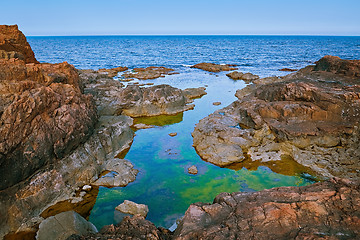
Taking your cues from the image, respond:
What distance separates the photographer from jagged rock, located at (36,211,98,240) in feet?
32.7

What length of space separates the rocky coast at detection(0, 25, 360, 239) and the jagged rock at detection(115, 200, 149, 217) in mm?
610

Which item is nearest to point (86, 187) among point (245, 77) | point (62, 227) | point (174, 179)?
point (62, 227)

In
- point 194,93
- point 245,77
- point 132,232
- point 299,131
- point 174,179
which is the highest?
point 299,131

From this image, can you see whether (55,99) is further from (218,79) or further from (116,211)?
(218,79)

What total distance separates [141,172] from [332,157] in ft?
41.9

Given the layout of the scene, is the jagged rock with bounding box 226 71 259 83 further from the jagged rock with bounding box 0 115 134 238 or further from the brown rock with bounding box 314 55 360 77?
the jagged rock with bounding box 0 115 134 238

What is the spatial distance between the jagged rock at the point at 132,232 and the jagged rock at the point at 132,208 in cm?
277

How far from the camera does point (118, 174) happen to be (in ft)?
53.1

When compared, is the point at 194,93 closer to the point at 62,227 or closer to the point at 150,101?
the point at 150,101

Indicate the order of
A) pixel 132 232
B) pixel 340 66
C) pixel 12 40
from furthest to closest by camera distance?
pixel 340 66 → pixel 12 40 → pixel 132 232

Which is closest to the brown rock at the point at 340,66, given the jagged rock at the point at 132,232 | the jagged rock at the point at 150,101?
the jagged rock at the point at 150,101

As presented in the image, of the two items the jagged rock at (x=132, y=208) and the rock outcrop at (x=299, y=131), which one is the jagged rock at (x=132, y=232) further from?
the rock outcrop at (x=299, y=131)

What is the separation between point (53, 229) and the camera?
10109 millimetres

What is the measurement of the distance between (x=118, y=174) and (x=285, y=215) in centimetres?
1130
